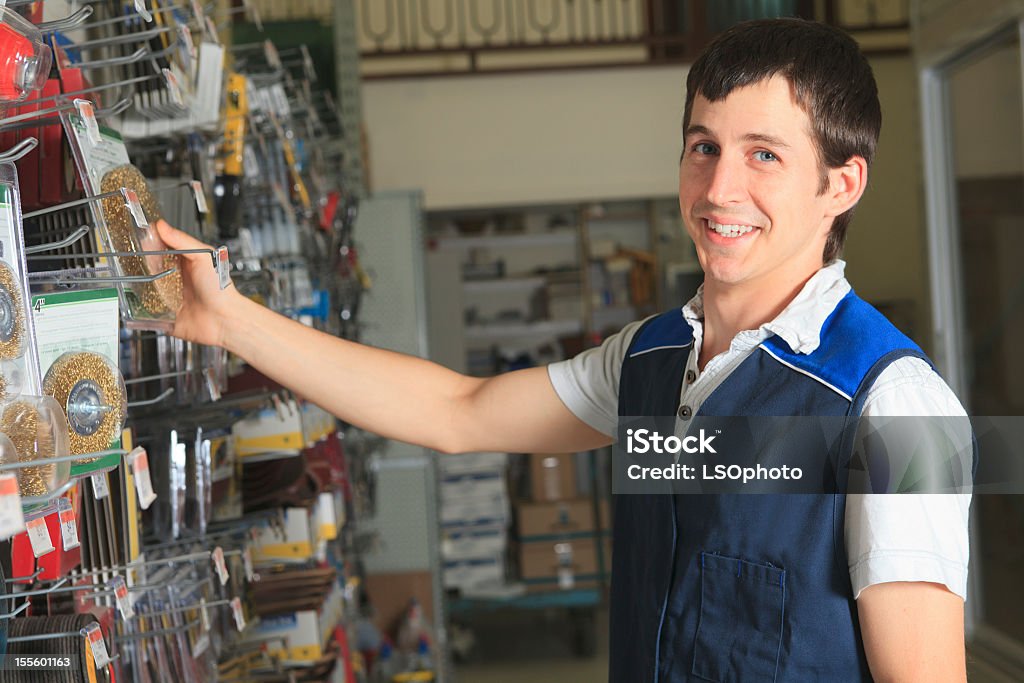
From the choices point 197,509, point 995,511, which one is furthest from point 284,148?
point 995,511

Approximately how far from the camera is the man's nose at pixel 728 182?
51.1 inches

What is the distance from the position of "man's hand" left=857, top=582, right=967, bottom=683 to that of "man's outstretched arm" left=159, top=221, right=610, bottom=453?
25.4 inches

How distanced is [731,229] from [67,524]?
0.83 meters

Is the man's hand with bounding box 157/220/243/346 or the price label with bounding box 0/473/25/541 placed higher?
the man's hand with bounding box 157/220/243/346

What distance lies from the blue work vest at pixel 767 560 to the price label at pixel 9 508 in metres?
0.78

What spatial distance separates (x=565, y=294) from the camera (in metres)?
7.89

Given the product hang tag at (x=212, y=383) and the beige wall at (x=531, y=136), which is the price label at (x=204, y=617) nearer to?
the product hang tag at (x=212, y=383)

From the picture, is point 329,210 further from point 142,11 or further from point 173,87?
point 142,11

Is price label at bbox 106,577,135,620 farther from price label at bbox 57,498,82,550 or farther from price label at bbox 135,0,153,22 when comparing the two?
price label at bbox 135,0,153,22

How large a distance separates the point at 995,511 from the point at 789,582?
13.9ft

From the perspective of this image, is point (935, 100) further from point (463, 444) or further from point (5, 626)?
point (5, 626)

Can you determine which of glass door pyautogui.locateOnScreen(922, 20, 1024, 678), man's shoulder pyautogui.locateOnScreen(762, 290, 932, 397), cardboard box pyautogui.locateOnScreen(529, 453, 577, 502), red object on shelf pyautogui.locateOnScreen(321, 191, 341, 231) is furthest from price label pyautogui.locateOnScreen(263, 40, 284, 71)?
cardboard box pyautogui.locateOnScreen(529, 453, 577, 502)

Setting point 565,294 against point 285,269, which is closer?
point 285,269

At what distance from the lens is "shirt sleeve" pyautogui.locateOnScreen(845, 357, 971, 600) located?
112 centimetres
